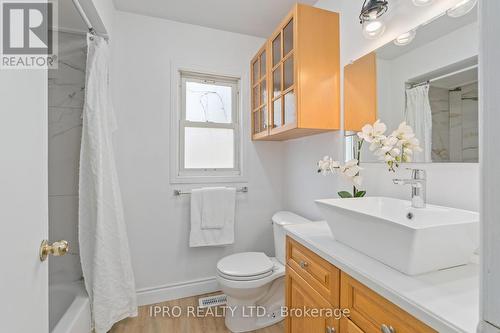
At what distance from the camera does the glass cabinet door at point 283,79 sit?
5.11 feet

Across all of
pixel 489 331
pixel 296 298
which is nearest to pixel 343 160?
pixel 296 298

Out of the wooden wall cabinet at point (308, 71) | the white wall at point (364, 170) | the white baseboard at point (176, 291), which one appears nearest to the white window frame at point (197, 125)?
the white wall at point (364, 170)

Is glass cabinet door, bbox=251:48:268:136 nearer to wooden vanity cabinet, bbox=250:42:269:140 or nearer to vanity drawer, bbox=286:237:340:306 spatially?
wooden vanity cabinet, bbox=250:42:269:140

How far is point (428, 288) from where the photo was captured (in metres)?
0.66

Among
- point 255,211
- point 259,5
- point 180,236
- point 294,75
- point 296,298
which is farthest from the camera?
point 255,211

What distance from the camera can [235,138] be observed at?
236cm

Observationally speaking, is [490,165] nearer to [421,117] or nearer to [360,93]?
[421,117]

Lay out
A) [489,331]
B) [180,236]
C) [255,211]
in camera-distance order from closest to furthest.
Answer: [489,331]
[180,236]
[255,211]

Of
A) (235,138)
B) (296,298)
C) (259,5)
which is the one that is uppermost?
(259,5)

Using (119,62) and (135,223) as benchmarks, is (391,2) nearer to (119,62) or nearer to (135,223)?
(119,62)

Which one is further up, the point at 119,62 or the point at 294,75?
the point at 119,62

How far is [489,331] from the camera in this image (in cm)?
32

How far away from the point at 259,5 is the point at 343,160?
1.38 m

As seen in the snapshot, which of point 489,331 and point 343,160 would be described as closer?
point 489,331
